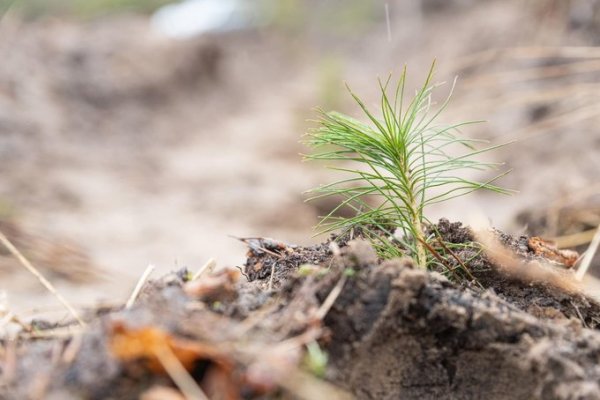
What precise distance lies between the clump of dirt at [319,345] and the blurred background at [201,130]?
0.35 metres

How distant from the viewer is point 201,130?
7766 mm

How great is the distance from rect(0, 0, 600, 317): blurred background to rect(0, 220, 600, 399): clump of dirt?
349mm

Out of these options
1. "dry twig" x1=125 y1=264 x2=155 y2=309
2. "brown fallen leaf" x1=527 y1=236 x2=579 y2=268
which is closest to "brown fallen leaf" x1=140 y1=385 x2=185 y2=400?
"dry twig" x1=125 y1=264 x2=155 y2=309

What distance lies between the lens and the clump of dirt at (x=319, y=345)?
830 mm

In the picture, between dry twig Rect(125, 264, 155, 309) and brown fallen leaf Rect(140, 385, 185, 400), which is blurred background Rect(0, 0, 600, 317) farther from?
brown fallen leaf Rect(140, 385, 185, 400)

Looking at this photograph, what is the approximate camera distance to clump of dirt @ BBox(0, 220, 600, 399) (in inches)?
32.7

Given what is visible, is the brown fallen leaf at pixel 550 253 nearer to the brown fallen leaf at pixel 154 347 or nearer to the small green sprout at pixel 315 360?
the small green sprout at pixel 315 360

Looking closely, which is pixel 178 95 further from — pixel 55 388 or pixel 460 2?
pixel 55 388

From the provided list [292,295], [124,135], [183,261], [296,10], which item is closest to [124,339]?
[292,295]

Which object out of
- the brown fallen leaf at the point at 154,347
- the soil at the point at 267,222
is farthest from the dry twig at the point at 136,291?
the brown fallen leaf at the point at 154,347

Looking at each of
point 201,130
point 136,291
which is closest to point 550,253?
point 136,291

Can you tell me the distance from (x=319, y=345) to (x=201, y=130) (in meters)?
7.03

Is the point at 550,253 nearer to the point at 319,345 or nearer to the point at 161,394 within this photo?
the point at 319,345

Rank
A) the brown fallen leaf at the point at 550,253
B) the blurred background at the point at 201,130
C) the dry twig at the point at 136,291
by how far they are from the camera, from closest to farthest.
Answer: the dry twig at the point at 136,291 < the brown fallen leaf at the point at 550,253 < the blurred background at the point at 201,130
